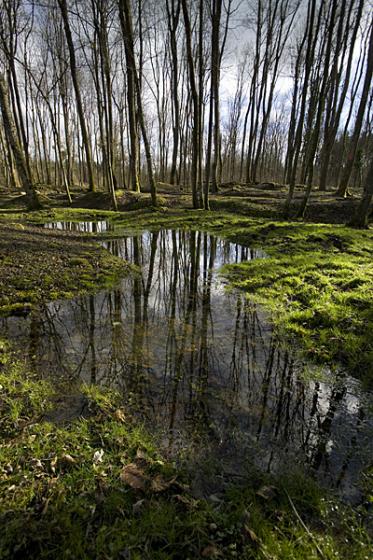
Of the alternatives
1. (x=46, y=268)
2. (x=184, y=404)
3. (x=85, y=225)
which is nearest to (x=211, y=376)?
(x=184, y=404)

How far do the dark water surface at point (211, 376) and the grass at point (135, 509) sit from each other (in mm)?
203

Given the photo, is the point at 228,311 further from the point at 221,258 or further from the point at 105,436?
the point at 221,258

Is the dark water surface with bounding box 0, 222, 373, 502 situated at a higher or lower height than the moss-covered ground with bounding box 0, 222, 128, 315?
lower

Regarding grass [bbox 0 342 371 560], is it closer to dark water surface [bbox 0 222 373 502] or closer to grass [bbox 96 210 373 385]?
dark water surface [bbox 0 222 373 502]

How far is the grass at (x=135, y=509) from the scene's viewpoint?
5.01ft

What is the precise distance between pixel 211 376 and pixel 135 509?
1516 millimetres

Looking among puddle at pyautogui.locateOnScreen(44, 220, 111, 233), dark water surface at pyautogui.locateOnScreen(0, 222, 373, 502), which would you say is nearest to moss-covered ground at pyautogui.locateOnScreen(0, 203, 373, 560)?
dark water surface at pyautogui.locateOnScreen(0, 222, 373, 502)

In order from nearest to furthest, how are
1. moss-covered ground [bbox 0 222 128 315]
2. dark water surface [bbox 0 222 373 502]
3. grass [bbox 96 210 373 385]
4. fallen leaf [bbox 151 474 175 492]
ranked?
fallen leaf [bbox 151 474 175 492], dark water surface [bbox 0 222 373 502], grass [bbox 96 210 373 385], moss-covered ground [bbox 0 222 128 315]

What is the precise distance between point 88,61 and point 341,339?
21.7 meters

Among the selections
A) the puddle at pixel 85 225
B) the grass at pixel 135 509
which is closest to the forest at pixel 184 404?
the grass at pixel 135 509

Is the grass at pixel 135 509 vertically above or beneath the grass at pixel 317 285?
beneath

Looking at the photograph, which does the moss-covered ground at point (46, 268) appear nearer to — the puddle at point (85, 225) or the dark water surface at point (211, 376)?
the dark water surface at point (211, 376)

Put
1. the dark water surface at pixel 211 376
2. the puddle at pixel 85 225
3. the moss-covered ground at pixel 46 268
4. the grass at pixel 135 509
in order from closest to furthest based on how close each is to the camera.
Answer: the grass at pixel 135 509, the dark water surface at pixel 211 376, the moss-covered ground at pixel 46 268, the puddle at pixel 85 225

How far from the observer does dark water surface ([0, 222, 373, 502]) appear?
7.24 feet
